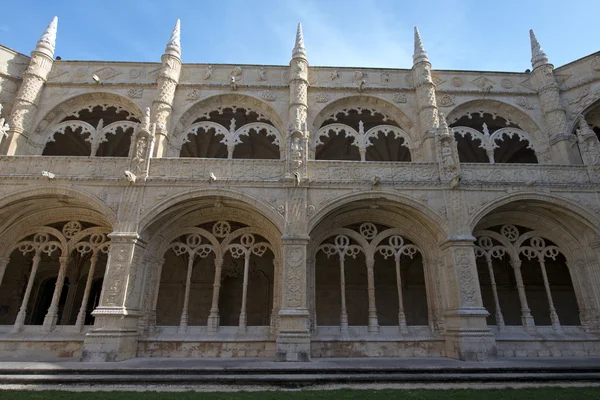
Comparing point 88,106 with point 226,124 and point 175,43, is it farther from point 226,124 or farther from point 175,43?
point 226,124

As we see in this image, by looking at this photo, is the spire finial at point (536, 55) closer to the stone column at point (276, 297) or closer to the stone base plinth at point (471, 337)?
the stone base plinth at point (471, 337)

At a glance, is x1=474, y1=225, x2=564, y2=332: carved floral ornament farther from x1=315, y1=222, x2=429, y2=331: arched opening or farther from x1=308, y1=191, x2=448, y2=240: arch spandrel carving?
x1=315, y1=222, x2=429, y2=331: arched opening

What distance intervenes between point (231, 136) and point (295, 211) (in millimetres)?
4467

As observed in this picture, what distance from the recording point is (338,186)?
12203 mm

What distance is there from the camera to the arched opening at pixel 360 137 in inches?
571

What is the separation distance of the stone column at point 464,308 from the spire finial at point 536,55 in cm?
976

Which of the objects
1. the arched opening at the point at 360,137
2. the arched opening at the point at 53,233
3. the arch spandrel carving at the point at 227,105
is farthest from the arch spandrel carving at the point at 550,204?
the arched opening at the point at 53,233

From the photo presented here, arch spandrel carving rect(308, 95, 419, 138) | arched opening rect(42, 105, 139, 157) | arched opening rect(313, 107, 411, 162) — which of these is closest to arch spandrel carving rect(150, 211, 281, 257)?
arched opening rect(313, 107, 411, 162)

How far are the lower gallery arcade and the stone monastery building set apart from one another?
0.07 metres

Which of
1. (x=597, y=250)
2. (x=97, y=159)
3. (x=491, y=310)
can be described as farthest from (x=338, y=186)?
(x=491, y=310)

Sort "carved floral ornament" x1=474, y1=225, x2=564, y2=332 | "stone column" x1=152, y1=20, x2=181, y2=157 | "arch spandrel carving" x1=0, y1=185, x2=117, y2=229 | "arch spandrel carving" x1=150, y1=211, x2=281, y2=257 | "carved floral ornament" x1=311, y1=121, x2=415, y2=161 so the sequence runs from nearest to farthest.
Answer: "arch spandrel carving" x1=0, y1=185, x2=117, y2=229
"arch spandrel carving" x1=150, y1=211, x2=281, y2=257
"carved floral ornament" x1=474, y1=225, x2=564, y2=332
"stone column" x1=152, y1=20, x2=181, y2=157
"carved floral ornament" x1=311, y1=121, x2=415, y2=161

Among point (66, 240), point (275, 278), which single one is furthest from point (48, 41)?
point (275, 278)

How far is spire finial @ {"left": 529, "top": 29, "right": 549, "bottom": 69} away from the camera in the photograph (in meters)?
15.7

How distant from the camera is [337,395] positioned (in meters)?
6.38
